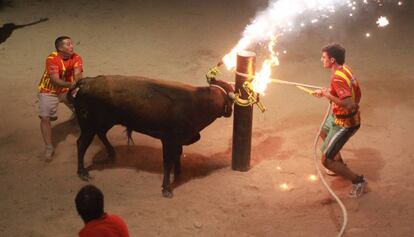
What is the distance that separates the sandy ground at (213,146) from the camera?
238 inches

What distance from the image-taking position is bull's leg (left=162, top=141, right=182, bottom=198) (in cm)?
641

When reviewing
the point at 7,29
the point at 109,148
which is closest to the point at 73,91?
the point at 109,148

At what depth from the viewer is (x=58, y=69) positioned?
277 inches

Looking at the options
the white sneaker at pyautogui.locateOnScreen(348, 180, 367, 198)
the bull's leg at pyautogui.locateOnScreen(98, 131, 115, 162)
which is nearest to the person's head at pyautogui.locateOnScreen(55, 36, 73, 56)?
the bull's leg at pyautogui.locateOnScreen(98, 131, 115, 162)

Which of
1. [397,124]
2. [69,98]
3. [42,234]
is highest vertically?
[69,98]

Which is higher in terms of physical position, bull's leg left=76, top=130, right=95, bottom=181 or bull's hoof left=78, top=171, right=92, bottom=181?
bull's leg left=76, top=130, right=95, bottom=181

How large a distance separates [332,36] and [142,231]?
8364 millimetres

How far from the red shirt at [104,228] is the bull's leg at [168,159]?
240 cm

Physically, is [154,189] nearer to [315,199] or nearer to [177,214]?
[177,214]

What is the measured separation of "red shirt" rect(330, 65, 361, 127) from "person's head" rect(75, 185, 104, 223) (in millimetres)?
3286

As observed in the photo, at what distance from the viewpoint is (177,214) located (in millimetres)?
6164

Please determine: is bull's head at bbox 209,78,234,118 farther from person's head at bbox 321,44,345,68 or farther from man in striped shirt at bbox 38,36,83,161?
man in striped shirt at bbox 38,36,83,161

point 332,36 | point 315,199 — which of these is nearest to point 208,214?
point 315,199

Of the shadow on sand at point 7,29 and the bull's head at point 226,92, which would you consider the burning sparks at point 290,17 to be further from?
the shadow on sand at point 7,29
